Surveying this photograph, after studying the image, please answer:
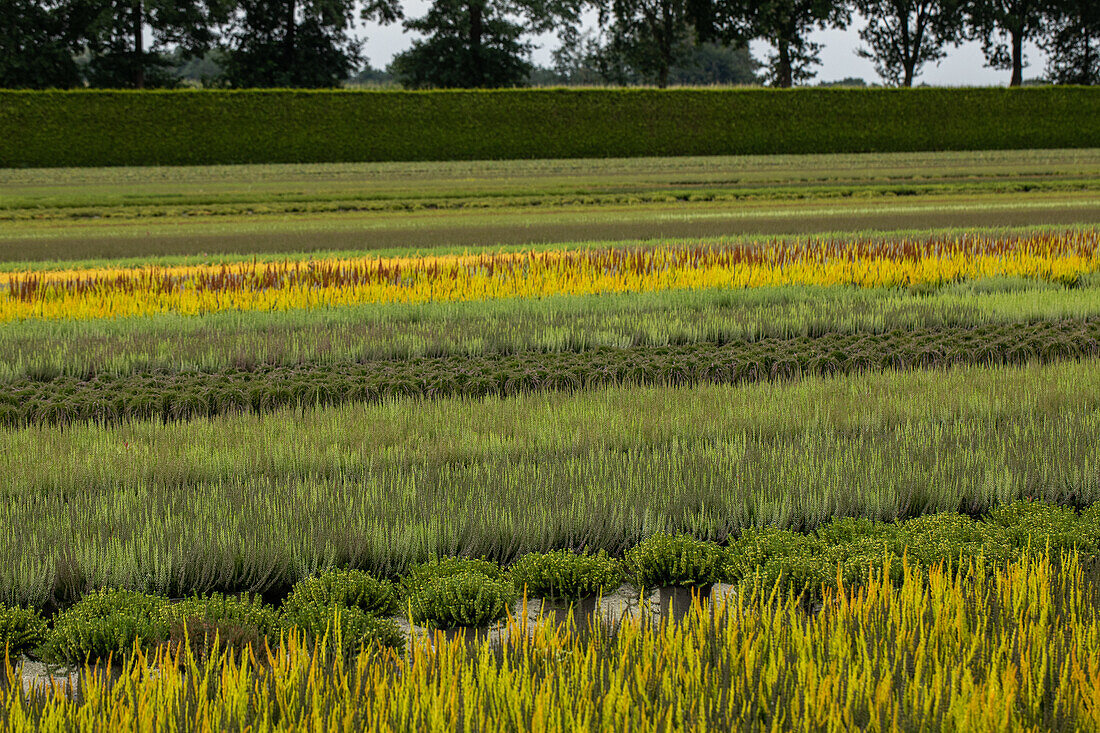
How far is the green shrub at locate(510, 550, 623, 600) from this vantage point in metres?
3.93

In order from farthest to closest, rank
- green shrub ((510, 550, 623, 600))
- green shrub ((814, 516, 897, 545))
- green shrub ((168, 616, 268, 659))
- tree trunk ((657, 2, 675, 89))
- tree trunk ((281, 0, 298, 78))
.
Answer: tree trunk ((657, 2, 675, 89)) < tree trunk ((281, 0, 298, 78)) < green shrub ((814, 516, 897, 545)) < green shrub ((510, 550, 623, 600)) < green shrub ((168, 616, 268, 659))

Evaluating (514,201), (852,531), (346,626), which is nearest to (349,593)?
(346,626)

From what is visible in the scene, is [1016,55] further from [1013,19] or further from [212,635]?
[212,635]

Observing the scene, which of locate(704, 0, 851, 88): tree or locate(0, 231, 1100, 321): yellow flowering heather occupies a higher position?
locate(704, 0, 851, 88): tree

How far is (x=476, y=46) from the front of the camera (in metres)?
53.0

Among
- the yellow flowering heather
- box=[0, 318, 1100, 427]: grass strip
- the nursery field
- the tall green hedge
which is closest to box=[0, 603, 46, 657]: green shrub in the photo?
the nursery field

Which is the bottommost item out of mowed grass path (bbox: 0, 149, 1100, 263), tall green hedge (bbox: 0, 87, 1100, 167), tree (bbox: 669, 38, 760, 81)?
mowed grass path (bbox: 0, 149, 1100, 263)

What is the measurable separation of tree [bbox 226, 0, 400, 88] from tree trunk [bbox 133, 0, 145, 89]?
4.33 metres

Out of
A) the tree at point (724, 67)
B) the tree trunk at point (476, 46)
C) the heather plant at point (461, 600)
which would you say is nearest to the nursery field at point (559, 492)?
the heather plant at point (461, 600)

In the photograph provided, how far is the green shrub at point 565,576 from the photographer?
393 cm

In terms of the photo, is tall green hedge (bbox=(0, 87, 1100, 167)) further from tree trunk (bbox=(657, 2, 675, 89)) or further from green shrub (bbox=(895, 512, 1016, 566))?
green shrub (bbox=(895, 512, 1016, 566))

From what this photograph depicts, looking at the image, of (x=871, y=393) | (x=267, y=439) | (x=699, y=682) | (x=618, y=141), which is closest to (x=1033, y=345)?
(x=871, y=393)

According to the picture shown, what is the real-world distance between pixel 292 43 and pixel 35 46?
12057 millimetres

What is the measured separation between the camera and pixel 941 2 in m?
58.7
